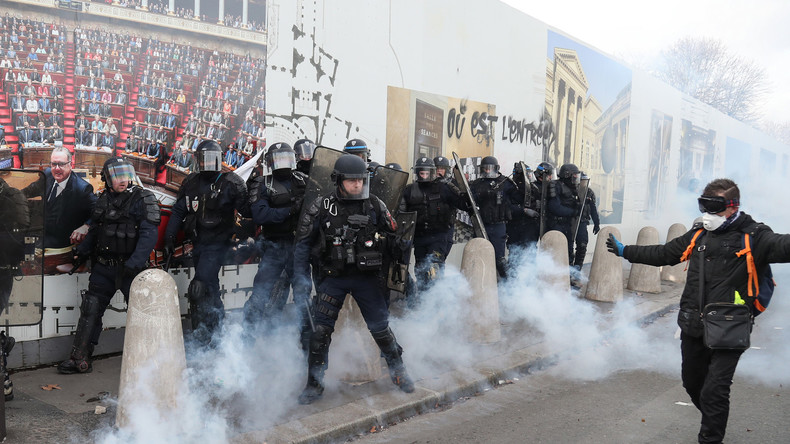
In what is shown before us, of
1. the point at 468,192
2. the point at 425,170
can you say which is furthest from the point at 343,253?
the point at 468,192

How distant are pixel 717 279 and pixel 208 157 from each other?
4.25 m

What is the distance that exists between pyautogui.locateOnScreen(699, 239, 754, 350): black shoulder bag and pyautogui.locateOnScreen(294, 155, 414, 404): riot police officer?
7.27 feet

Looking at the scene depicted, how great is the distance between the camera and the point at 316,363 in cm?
474

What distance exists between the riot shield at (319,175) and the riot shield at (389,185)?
491mm

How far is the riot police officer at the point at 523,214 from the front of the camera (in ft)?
32.6

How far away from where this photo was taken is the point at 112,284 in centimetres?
538

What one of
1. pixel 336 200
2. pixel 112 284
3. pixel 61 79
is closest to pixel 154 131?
pixel 61 79

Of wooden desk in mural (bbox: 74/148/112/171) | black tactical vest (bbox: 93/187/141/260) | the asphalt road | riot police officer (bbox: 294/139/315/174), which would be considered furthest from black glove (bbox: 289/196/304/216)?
the asphalt road

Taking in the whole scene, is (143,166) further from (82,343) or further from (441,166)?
(441,166)

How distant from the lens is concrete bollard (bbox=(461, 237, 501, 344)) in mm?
6742

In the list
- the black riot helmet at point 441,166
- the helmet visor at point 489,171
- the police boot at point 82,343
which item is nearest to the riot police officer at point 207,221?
the police boot at point 82,343

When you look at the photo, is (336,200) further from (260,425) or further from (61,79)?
(61,79)

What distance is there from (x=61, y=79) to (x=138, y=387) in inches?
118

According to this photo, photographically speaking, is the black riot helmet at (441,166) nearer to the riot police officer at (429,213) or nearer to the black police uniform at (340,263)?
the riot police officer at (429,213)
